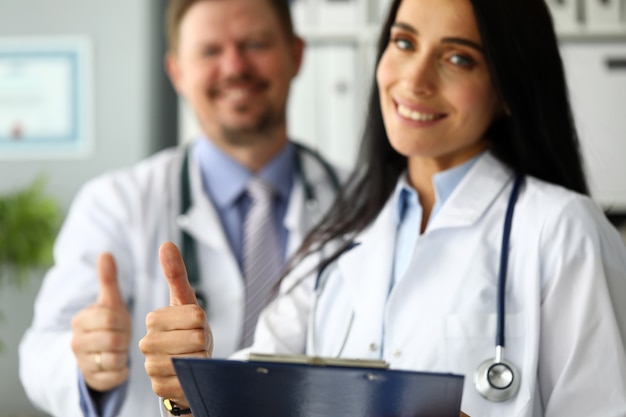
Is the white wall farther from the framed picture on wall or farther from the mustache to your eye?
the mustache

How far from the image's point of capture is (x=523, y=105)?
156 centimetres

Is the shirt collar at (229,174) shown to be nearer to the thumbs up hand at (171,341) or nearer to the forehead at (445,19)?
the forehead at (445,19)

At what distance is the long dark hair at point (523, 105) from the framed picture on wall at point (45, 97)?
2605mm

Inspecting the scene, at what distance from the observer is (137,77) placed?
13.3 feet

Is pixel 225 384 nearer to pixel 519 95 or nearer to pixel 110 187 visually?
pixel 519 95

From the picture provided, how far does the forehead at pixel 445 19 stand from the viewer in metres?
1.53

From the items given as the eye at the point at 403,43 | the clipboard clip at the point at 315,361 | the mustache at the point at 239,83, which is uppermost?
the eye at the point at 403,43

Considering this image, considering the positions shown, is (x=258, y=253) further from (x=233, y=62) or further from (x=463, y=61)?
(x=463, y=61)

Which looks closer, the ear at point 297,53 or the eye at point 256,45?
the eye at point 256,45

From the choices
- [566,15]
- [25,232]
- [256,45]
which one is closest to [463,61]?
[256,45]

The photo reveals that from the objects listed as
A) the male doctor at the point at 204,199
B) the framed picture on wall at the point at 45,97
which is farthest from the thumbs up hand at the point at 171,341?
the framed picture on wall at the point at 45,97

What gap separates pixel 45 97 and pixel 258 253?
221cm

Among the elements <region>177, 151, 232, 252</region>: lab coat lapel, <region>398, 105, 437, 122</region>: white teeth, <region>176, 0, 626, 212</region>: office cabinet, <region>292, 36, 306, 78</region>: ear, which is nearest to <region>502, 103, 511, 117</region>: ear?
<region>398, 105, 437, 122</region>: white teeth

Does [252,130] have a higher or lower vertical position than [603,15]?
lower
